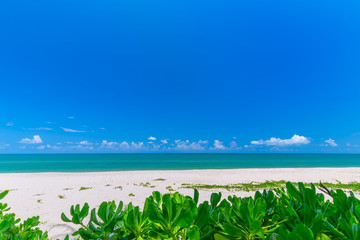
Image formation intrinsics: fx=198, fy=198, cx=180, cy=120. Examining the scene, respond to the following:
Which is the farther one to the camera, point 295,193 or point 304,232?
point 295,193

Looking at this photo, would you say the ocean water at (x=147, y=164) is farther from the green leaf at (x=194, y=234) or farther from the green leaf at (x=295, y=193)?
the green leaf at (x=194, y=234)

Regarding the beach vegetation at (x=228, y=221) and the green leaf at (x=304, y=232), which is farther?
the beach vegetation at (x=228, y=221)

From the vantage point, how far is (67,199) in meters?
8.85

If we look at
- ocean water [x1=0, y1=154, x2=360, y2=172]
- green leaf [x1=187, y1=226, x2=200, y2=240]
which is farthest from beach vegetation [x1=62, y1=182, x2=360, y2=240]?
ocean water [x1=0, y1=154, x2=360, y2=172]

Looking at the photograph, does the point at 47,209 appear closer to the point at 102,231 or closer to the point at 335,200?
the point at 102,231

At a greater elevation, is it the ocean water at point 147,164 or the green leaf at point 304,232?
the green leaf at point 304,232

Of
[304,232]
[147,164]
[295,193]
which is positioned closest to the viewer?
[304,232]

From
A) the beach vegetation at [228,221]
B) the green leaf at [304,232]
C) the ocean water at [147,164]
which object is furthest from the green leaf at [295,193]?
the ocean water at [147,164]

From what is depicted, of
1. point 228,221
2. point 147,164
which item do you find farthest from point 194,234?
point 147,164

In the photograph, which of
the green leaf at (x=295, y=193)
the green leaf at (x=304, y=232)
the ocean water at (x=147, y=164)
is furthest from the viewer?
the ocean water at (x=147, y=164)

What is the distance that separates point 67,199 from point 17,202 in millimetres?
1862

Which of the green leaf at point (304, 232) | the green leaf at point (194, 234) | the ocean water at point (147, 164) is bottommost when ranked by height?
the ocean water at point (147, 164)

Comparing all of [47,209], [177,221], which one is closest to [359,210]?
[177,221]

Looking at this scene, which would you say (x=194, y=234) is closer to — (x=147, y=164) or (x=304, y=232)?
(x=304, y=232)
